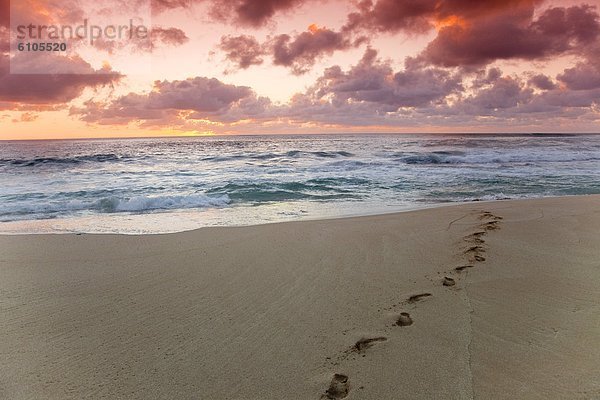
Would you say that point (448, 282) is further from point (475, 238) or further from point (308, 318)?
point (475, 238)

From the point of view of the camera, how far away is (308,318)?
10.1 ft

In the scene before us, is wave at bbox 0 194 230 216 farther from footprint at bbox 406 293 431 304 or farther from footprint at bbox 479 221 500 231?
footprint at bbox 406 293 431 304

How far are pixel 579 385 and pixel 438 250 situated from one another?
2.67m

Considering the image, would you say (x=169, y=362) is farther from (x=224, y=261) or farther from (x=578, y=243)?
(x=578, y=243)

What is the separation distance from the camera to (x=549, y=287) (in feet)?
11.7

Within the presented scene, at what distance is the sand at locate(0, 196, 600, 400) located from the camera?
2.32 m

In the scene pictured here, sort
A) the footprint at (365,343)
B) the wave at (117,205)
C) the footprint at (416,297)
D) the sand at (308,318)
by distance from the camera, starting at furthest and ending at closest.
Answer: the wave at (117,205) → the footprint at (416,297) → the footprint at (365,343) → the sand at (308,318)

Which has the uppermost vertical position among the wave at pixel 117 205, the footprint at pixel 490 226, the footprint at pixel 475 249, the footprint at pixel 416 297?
the footprint at pixel 490 226

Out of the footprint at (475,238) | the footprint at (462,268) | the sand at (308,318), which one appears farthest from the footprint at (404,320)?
the footprint at (475,238)

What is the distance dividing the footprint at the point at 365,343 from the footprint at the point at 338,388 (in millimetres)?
305

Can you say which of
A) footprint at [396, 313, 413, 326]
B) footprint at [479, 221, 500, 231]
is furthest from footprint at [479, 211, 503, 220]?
footprint at [396, 313, 413, 326]

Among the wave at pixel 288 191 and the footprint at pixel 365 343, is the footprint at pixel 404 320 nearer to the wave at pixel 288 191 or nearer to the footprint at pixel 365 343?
the footprint at pixel 365 343

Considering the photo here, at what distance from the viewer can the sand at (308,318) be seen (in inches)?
91.4

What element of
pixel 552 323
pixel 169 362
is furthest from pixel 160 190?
pixel 552 323
